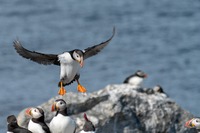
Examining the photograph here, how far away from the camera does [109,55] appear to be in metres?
40.2

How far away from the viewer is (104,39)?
44.1 m

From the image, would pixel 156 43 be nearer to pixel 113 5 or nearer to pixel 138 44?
pixel 138 44

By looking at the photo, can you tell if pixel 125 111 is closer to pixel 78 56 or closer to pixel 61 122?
pixel 78 56

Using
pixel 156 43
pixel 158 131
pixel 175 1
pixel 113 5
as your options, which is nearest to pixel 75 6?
pixel 113 5

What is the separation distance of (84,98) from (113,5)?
3797 cm

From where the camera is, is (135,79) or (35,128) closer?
(35,128)

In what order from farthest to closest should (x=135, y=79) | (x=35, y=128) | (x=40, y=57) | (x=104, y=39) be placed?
(x=104, y=39) → (x=135, y=79) → (x=40, y=57) → (x=35, y=128)

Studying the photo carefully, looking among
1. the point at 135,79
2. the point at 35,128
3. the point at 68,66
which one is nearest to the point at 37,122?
the point at 35,128

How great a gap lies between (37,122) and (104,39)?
29.1 m

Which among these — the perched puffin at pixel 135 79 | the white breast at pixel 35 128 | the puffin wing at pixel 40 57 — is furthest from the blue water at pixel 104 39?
the white breast at pixel 35 128

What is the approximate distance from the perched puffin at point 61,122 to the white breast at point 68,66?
753 millimetres

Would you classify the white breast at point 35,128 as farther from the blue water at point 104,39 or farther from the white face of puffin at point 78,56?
the blue water at point 104,39

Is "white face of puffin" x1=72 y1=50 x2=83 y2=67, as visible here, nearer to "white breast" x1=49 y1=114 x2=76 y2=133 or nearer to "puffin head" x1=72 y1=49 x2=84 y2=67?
"puffin head" x1=72 y1=49 x2=84 y2=67

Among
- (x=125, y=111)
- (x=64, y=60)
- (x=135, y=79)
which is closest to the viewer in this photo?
(x=64, y=60)
